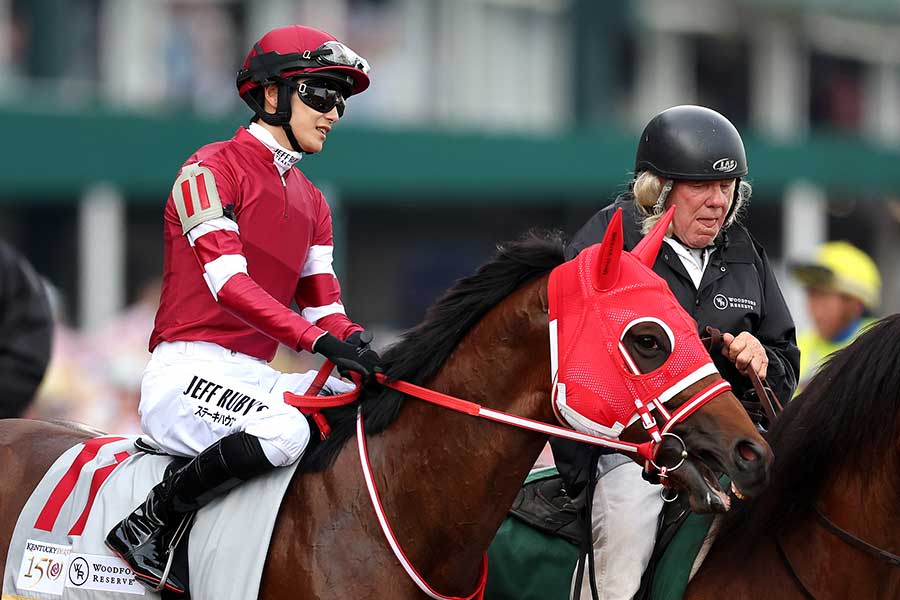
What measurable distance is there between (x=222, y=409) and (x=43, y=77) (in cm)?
1551

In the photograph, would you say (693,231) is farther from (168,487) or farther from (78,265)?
(78,265)

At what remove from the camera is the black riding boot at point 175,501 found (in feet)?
14.2

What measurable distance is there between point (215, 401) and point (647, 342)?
147cm

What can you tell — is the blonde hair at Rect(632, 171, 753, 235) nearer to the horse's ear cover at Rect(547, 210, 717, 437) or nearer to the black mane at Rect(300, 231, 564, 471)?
the black mane at Rect(300, 231, 564, 471)

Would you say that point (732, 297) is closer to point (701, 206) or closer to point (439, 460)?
point (701, 206)

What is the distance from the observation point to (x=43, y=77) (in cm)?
1884

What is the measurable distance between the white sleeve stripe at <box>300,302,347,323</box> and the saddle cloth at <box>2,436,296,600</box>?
733 mm

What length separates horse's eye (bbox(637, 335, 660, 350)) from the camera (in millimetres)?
3994

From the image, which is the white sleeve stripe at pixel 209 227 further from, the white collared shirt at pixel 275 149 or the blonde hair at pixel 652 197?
the blonde hair at pixel 652 197

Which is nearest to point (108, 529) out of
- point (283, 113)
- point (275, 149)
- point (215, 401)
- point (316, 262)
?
point (215, 401)

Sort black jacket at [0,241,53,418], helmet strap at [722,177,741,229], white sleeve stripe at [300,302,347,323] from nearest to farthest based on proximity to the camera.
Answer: helmet strap at [722,177,741,229] < white sleeve stripe at [300,302,347,323] < black jacket at [0,241,53,418]

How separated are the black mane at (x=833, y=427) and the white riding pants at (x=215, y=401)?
1470 millimetres

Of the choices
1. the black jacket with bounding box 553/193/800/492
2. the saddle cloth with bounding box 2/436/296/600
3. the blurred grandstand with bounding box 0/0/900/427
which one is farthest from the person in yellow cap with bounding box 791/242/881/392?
the blurred grandstand with bounding box 0/0/900/427

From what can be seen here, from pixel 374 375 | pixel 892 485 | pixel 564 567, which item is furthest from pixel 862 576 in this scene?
pixel 374 375
